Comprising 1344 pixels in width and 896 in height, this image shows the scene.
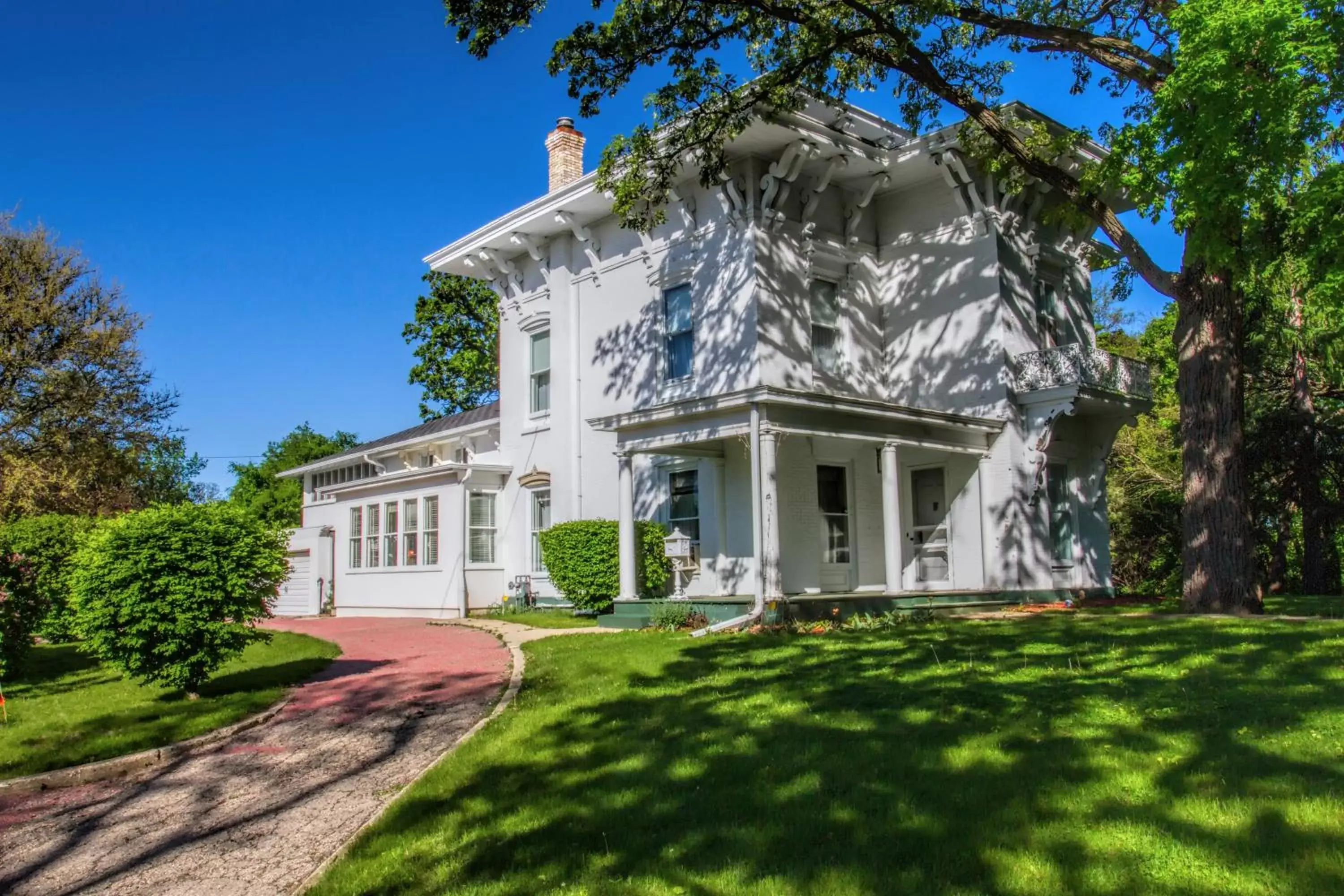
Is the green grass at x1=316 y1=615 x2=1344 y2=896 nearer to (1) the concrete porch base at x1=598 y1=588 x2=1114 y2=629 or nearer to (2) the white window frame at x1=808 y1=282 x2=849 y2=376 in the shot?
(1) the concrete porch base at x1=598 y1=588 x2=1114 y2=629

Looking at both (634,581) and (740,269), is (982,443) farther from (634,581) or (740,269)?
(634,581)

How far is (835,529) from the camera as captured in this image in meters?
17.6

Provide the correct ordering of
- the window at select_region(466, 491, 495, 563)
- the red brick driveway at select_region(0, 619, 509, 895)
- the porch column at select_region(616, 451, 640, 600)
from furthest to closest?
the window at select_region(466, 491, 495, 563) < the porch column at select_region(616, 451, 640, 600) < the red brick driveway at select_region(0, 619, 509, 895)

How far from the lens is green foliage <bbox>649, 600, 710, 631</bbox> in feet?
46.7

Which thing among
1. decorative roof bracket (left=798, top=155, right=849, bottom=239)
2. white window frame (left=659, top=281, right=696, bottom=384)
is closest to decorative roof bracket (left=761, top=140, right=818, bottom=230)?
decorative roof bracket (left=798, top=155, right=849, bottom=239)

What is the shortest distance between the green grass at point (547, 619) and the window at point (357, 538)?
5448mm

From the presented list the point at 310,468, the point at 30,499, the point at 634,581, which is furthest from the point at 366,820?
the point at 310,468

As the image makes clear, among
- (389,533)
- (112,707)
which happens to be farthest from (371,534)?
(112,707)

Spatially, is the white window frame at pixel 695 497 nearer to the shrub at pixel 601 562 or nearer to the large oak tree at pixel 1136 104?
the shrub at pixel 601 562

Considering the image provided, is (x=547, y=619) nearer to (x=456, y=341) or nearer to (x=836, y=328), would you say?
(x=836, y=328)

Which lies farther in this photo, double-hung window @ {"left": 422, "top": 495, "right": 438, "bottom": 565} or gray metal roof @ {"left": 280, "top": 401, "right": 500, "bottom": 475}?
gray metal roof @ {"left": 280, "top": 401, "right": 500, "bottom": 475}

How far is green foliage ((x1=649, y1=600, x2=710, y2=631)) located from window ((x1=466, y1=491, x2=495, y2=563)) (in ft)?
23.8

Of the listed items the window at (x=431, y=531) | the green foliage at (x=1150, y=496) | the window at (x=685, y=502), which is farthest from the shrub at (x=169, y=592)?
the green foliage at (x=1150, y=496)

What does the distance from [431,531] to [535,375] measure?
4.27m
